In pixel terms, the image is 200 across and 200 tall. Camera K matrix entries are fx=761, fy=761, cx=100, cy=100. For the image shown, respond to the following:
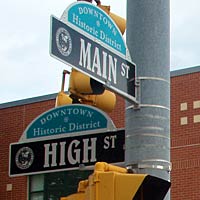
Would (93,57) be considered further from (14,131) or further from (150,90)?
(14,131)

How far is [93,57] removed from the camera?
573cm

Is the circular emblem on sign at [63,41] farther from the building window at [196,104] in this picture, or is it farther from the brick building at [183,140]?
the building window at [196,104]

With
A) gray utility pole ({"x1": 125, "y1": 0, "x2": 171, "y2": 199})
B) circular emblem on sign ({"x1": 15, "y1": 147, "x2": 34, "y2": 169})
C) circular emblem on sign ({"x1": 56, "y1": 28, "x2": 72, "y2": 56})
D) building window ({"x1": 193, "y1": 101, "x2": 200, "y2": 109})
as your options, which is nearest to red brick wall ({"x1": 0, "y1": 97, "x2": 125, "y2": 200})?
building window ({"x1": 193, "y1": 101, "x2": 200, "y2": 109})

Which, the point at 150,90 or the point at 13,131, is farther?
the point at 13,131

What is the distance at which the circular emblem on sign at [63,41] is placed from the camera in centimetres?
544

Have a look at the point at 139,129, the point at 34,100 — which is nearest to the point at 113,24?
the point at 139,129

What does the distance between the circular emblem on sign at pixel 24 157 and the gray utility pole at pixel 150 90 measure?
4.05 ft

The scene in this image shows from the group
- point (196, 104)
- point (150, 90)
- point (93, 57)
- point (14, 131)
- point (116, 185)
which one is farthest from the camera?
point (14, 131)

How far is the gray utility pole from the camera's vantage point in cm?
566

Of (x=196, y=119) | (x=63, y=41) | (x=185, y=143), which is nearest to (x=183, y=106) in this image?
(x=196, y=119)

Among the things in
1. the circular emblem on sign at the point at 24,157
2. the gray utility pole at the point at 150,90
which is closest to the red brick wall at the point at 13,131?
the circular emblem on sign at the point at 24,157

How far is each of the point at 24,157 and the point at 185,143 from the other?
1591 cm

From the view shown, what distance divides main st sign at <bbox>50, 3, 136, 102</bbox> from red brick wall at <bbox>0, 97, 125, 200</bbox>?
2036cm

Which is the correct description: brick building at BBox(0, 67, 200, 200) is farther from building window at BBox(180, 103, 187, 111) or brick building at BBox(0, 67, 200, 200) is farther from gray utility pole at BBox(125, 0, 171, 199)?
gray utility pole at BBox(125, 0, 171, 199)
